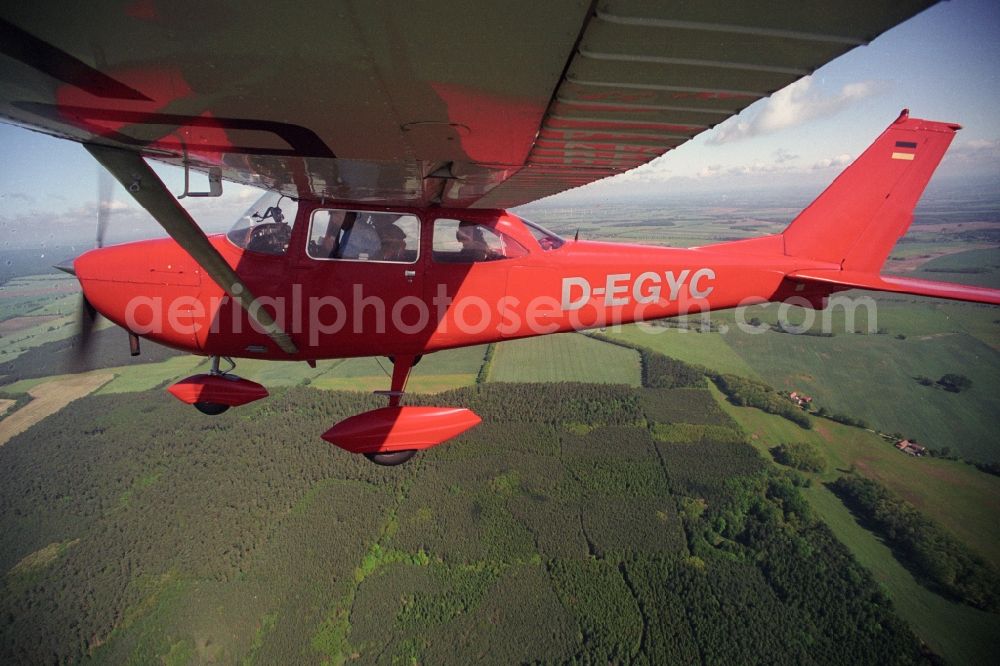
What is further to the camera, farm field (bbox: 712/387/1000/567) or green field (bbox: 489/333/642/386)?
green field (bbox: 489/333/642/386)

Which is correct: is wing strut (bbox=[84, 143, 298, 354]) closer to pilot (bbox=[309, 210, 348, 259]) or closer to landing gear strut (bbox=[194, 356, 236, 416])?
pilot (bbox=[309, 210, 348, 259])

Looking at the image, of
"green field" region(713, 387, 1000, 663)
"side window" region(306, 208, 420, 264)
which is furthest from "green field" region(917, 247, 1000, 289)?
"side window" region(306, 208, 420, 264)

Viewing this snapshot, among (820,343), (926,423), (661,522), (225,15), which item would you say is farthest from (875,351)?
(225,15)

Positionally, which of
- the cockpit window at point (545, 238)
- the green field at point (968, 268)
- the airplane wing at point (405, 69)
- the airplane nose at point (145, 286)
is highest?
the green field at point (968, 268)

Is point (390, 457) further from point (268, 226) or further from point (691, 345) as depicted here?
point (691, 345)

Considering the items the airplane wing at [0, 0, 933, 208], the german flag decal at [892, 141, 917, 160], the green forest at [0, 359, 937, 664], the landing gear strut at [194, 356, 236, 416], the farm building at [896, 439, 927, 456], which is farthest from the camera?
Result: the farm building at [896, 439, 927, 456]

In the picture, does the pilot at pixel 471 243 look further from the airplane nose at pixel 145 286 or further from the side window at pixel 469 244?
the airplane nose at pixel 145 286

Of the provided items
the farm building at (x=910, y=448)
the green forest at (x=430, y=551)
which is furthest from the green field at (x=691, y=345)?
the farm building at (x=910, y=448)

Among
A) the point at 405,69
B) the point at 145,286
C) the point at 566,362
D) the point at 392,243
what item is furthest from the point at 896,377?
the point at 145,286
